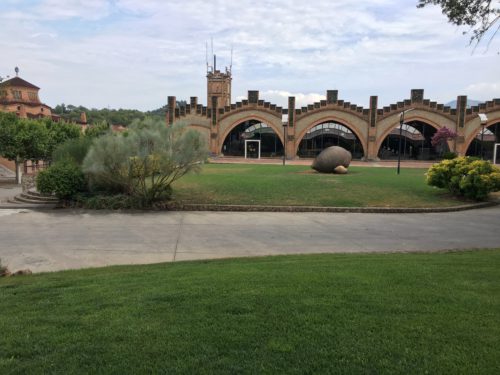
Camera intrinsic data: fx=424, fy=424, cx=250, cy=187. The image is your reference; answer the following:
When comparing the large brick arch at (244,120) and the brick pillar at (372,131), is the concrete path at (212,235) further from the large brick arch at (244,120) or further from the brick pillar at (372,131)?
the large brick arch at (244,120)

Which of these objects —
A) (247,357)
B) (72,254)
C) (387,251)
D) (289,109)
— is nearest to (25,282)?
(72,254)

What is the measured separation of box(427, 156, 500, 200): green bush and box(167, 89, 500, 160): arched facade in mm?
29271

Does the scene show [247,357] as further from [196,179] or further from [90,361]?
[196,179]

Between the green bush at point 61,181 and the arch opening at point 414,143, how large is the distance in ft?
127

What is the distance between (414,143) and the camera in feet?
163

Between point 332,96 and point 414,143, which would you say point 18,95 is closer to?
point 332,96

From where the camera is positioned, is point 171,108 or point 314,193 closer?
point 314,193

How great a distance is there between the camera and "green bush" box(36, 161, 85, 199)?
704 inches

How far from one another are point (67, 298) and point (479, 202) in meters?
17.0

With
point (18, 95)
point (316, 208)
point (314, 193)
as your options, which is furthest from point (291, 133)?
point (18, 95)

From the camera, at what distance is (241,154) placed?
52.2 metres

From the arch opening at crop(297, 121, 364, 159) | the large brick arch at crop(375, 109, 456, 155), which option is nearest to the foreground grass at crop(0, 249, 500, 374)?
the large brick arch at crop(375, 109, 456, 155)

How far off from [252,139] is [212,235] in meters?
40.4

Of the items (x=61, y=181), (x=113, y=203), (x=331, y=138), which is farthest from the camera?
(x=331, y=138)
